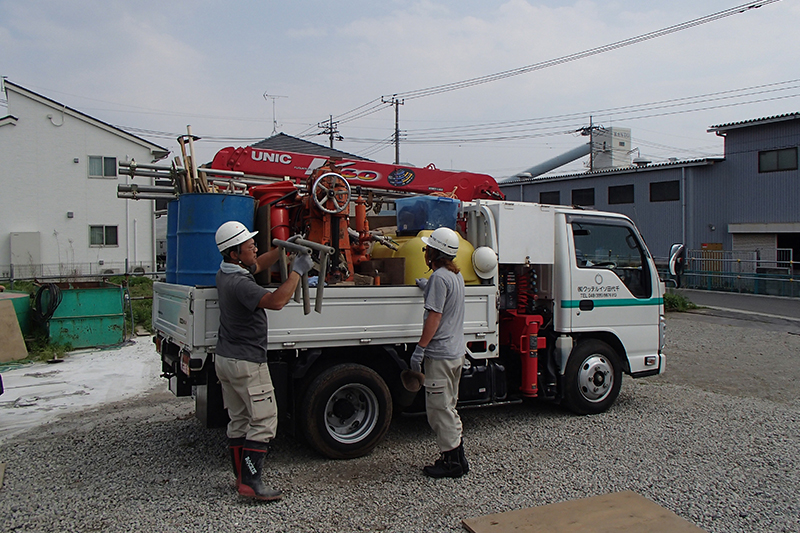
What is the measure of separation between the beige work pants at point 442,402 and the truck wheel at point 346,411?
0.55 m

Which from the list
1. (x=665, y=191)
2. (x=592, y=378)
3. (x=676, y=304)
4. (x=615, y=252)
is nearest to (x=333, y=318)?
(x=592, y=378)

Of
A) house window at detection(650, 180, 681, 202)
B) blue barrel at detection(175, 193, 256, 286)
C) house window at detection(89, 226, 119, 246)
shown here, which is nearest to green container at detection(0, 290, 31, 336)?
blue barrel at detection(175, 193, 256, 286)

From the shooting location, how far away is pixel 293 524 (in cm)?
410

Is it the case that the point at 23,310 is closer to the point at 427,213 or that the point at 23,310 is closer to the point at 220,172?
the point at 220,172

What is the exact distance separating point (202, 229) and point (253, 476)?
200cm

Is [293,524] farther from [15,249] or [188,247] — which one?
[15,249]

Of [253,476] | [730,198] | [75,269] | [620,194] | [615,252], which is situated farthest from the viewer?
[620,194]

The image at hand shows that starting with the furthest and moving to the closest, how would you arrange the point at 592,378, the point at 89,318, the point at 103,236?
the point at 103,236 < the point at 89,318 < the point at 592,378

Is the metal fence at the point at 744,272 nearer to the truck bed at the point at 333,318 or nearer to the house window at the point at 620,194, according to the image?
the house window at the point at 620,194

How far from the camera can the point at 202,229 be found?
5105 millimetres

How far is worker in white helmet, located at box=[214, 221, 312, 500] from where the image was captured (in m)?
4.39

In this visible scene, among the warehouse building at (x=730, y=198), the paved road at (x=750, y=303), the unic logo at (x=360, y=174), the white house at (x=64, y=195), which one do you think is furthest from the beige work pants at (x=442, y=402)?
the warehouse building at (x=730, y=198)

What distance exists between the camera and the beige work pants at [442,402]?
4.90 m

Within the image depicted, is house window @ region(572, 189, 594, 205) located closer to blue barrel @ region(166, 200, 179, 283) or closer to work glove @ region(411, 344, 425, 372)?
blue barrel @ region(166, 200, 179, 283)
